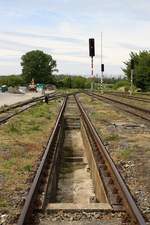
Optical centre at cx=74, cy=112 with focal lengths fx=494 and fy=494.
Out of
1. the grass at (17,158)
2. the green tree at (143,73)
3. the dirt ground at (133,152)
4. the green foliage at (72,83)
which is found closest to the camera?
the grass at (17,158)

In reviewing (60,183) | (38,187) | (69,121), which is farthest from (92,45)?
(38,187)

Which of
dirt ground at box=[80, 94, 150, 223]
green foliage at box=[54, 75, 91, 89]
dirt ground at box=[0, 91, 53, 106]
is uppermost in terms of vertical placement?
dirt ground at box=[80, 94, 150, 223]

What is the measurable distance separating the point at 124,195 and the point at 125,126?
1211 cm

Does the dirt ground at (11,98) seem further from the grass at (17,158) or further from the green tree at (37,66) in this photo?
the green tree at (37,66)

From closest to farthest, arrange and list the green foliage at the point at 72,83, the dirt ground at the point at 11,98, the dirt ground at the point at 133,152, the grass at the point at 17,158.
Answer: the grass at the point at 17,158 < the dirt ground at the point at 133,152 < the dirt ground at the point at 11,98 < the green foliage at the point at 72,83

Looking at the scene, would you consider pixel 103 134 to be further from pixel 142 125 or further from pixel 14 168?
pixel 14 168

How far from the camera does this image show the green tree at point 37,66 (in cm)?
15738

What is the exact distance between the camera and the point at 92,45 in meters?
46.3

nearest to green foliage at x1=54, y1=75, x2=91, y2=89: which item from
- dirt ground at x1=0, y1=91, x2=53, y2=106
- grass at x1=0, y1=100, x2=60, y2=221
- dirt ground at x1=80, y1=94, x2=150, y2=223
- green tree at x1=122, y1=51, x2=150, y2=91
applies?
green tree at x1=122, y1=51, x2=150, y2=91

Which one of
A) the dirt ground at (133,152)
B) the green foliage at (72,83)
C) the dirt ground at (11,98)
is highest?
the dirt ground at (133,152)

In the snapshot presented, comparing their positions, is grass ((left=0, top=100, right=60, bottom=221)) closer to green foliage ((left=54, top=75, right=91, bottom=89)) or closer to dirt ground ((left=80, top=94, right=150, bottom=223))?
dirt ground ((left=80, top=94, right=150, bottom=223))

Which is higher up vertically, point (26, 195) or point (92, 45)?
point (92, 45)

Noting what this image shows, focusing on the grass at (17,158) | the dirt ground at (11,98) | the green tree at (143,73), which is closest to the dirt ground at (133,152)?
the grass at (17,158)

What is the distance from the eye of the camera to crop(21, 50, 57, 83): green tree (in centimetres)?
15738
